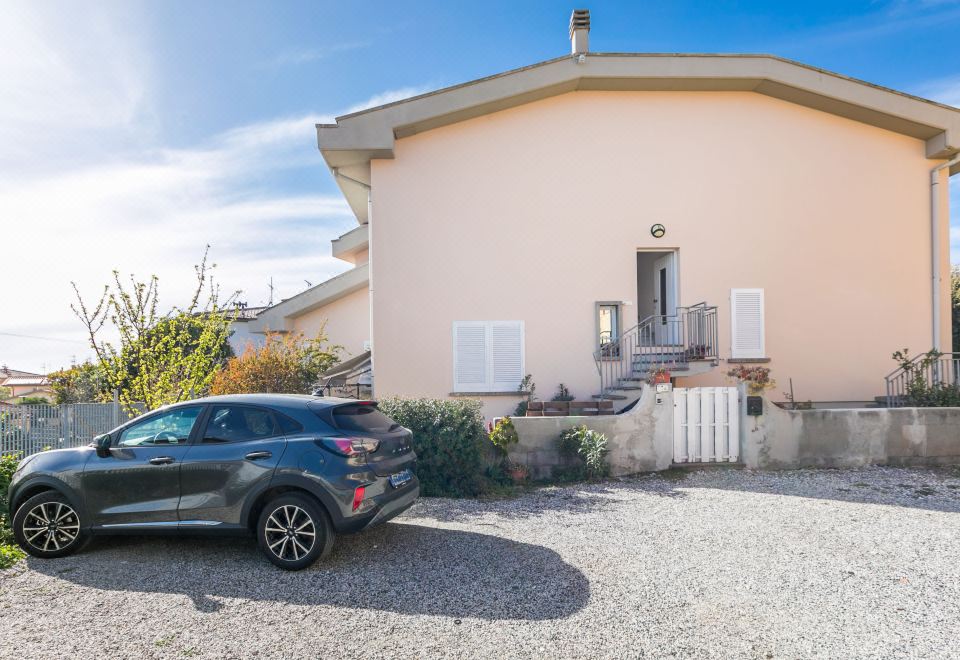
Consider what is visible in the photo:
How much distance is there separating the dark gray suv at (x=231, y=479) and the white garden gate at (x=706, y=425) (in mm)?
4905

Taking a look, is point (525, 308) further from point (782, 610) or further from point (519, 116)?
point (782, 610)

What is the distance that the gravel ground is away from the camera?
12.8 feet

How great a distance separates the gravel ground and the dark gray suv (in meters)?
0.31

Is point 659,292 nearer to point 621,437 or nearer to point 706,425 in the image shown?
point 706,425

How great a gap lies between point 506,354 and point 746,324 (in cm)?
481

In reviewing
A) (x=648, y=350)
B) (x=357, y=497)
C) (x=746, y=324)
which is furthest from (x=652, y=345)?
(x=357, y=497)

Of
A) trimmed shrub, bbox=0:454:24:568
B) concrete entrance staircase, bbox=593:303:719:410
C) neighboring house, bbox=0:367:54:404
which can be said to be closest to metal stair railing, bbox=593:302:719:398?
concrete entrance staircase, bbox=593:303:719:410

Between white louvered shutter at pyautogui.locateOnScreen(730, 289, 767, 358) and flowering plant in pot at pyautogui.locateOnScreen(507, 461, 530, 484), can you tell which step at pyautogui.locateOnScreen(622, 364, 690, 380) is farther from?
flowering plant in pot at pyautogui.locateOnScreen(507, 461, 530, 484)

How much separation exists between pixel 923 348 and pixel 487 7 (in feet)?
36.2

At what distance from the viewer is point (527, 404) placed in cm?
1154

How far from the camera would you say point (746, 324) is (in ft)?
40.7

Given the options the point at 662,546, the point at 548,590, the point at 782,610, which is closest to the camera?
the point at 782,610

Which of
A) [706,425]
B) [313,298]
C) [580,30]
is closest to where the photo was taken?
[706,425]

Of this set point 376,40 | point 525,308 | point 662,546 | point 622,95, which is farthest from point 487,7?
point 662,546
